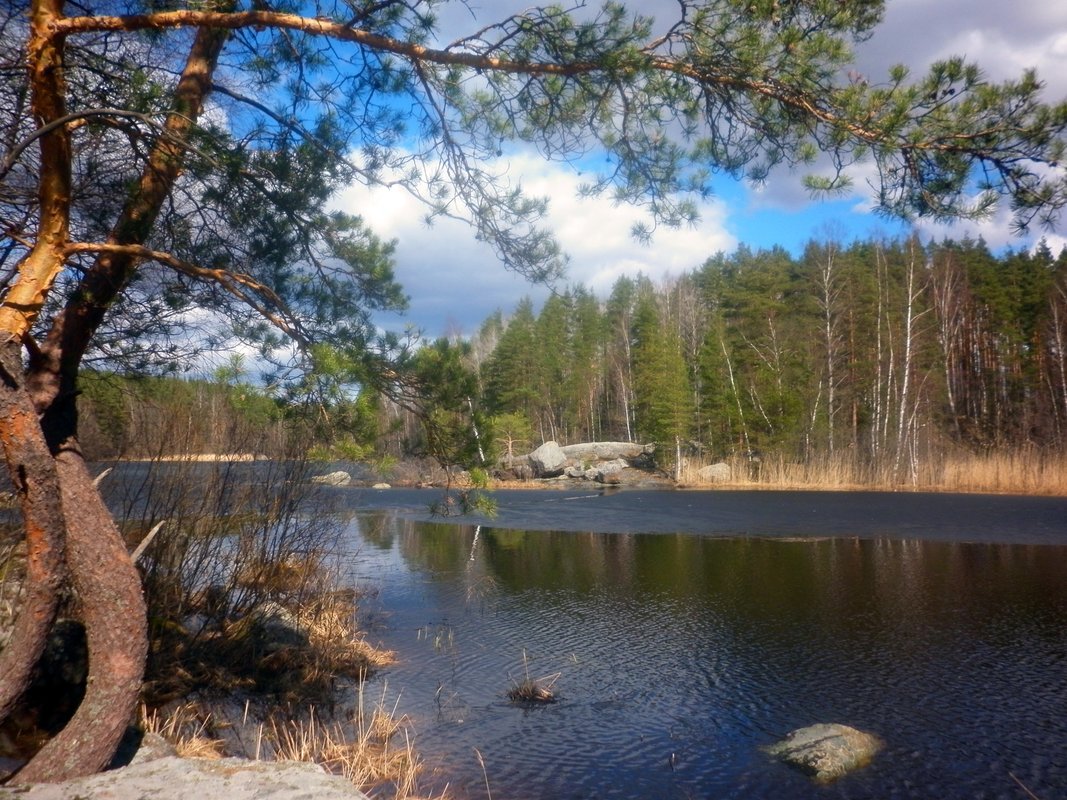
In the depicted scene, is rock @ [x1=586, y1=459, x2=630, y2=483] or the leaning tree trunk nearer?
the leaning tree trunk

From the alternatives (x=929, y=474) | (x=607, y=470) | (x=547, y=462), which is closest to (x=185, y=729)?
(x=929, y=474)

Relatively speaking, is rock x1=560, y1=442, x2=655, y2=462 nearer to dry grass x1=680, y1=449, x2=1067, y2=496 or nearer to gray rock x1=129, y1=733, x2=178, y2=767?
dry grass x1=680, y1=449, x2=1067, y2=496

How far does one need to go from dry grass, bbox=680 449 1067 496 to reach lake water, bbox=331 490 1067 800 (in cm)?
875

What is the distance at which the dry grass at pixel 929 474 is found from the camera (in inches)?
1024

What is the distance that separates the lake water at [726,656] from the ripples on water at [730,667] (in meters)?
0.03

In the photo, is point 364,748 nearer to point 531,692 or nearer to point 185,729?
point 185,729

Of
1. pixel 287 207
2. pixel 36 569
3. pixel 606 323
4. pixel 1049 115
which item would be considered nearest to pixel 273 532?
pixel 287 207

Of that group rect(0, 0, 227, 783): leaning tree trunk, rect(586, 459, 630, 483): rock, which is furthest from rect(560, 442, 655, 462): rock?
rect(0, 0, 227, 783): leaning tree trunk

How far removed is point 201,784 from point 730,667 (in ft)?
20.5

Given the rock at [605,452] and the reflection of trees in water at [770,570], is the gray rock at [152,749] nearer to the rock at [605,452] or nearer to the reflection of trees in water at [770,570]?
the reflection of trees in water at [770,570]

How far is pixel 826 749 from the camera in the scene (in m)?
6.45

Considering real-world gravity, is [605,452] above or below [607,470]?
above

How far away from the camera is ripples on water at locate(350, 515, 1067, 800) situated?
641 cm

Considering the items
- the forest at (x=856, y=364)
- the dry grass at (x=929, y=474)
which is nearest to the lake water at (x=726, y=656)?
the dry grass at (x=929, y=474)
